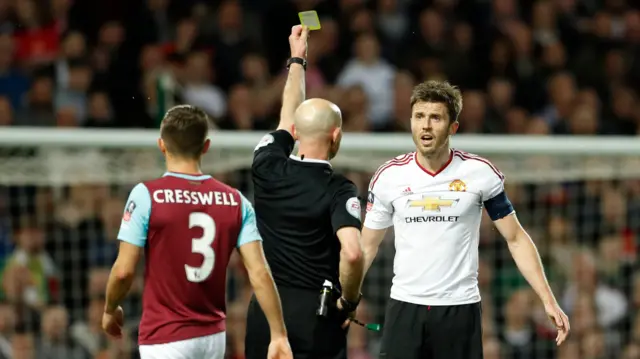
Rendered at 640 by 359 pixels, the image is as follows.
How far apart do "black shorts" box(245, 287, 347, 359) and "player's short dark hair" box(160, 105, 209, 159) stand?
1.00 m

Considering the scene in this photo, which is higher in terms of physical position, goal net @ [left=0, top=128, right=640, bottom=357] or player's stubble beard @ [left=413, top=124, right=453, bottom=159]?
player's stubble beard @ [left=413, top=124, right=453, bottom=159]

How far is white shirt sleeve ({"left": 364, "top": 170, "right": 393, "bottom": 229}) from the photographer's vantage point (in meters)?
6.57

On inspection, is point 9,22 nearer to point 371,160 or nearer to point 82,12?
point 82,12

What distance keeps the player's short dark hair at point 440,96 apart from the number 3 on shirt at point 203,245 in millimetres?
1426

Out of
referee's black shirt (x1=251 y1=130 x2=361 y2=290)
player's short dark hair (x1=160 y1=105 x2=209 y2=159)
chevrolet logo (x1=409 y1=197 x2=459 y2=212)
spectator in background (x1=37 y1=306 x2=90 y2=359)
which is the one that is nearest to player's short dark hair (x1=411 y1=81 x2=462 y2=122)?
chevrolet logo (x1=409 y1=197 x2=459 y2=212)

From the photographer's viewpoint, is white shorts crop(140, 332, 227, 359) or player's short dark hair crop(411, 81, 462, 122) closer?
white shorts crop(140, 332, 227, 359)

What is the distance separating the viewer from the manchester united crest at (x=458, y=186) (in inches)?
253

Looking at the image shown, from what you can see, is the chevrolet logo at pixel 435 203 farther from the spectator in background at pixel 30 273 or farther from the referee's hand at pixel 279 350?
the spectator in background at pixel 30 273

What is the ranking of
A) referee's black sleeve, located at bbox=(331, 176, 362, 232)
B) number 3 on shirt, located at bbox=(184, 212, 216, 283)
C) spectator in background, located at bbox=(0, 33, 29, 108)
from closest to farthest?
number 3 on shirt, located at bbox=(184, 212, 216, 283)
referee's black sleeve, located at bbox=(331, 176, 362, 232)
spectator in background, located at bbox=(0, 33, 29, 108)

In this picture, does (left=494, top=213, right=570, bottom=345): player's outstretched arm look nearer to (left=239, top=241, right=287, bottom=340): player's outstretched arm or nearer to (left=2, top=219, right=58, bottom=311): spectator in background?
(left=239, top=241, right=287, bottom=340): player's outstretched arm

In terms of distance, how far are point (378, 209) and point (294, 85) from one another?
2.82 feet

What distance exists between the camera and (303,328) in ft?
20.5

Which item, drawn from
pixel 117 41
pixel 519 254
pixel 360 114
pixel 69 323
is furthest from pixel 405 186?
pixel 117 41

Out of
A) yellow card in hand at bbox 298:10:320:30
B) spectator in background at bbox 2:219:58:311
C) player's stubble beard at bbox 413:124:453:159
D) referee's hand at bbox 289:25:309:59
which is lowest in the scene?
spectator in background at bbox 2:219:58:311
